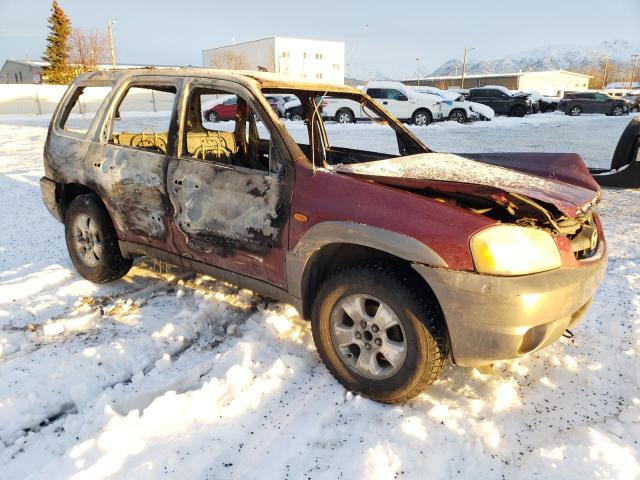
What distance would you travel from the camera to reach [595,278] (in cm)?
250

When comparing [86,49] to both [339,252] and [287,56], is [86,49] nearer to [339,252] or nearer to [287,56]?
[287,56]

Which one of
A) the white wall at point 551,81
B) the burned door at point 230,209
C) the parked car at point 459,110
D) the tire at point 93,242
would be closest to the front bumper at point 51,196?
the tire at point 93,242

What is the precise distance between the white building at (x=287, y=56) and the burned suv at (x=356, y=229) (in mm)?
59128

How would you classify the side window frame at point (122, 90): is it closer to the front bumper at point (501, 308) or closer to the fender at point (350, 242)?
the fender at point (350, 242)

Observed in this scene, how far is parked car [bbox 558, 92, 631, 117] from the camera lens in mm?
28281

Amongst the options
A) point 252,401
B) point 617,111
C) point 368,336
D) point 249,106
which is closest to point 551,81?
point 617,111

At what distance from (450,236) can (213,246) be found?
5.43ft

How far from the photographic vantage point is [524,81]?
74.9 m

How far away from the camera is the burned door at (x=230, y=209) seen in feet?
9.20

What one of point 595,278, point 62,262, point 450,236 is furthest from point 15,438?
point 595,278

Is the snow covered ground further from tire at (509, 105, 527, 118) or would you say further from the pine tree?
the pine tree

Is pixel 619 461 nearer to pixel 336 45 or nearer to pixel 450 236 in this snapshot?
pixel 450 236

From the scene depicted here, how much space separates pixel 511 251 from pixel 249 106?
1.99 meters

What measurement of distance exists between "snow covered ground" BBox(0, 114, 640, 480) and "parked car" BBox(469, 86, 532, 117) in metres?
23.4
